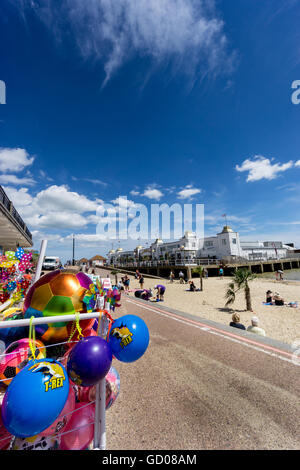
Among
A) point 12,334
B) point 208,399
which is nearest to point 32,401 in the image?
point 12,334

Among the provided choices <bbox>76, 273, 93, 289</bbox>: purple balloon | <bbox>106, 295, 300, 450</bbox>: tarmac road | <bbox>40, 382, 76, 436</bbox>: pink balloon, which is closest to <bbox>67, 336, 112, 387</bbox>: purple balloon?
<bbox>40, 382, 76, 436</bbox>: pink balloon

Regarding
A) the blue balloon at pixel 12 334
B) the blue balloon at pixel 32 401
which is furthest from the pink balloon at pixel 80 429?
the blue balloon at pixel 12 334

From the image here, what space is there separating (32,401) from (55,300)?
1045 millimetres

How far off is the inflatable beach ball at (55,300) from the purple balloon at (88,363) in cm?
60

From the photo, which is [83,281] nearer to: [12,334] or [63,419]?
[12,334]

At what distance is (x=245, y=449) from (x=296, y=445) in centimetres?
62

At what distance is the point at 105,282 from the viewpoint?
8.23 meters

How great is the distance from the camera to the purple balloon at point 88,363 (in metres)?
1.56

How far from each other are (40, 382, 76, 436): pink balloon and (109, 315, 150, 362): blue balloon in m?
0.55

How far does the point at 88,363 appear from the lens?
156cm

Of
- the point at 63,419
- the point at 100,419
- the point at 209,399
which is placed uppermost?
the point at 63,419

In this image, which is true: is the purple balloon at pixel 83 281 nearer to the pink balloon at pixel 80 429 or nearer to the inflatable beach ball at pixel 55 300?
the inflatable beach ball at pixel 55 300
